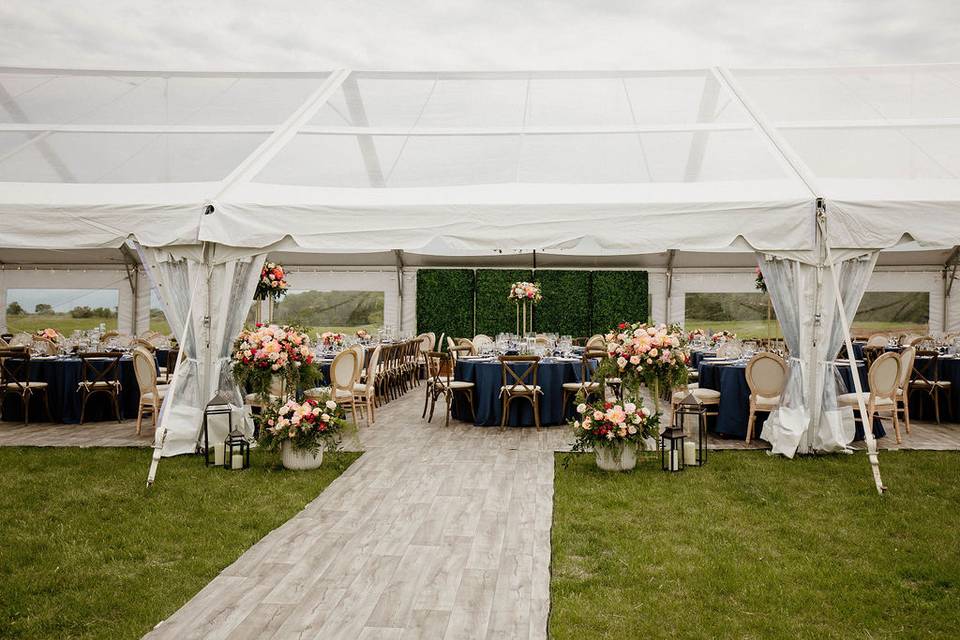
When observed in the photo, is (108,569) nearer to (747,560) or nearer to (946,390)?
(747,560)

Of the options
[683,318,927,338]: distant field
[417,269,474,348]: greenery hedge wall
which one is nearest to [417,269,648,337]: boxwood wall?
[417,269,474,348]: greenery hedge wall

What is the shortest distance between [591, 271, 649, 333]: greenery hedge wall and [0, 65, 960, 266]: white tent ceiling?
7.88 metres

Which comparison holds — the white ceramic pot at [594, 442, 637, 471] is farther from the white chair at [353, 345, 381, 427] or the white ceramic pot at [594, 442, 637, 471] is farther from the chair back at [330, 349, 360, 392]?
the white chair at [353, 345, 381, 427]

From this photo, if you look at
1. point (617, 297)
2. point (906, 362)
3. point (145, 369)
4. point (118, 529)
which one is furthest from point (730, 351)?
point (617, 297)

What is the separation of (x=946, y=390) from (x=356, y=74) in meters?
8.36

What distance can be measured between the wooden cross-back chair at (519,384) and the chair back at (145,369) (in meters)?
3.81

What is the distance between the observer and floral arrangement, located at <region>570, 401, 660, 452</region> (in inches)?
242

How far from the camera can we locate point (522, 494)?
18.4ft

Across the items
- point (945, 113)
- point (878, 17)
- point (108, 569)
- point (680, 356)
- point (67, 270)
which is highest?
point (878, 17)

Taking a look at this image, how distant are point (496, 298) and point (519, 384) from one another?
800 cm

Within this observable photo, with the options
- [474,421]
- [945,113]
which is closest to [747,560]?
[474,421]

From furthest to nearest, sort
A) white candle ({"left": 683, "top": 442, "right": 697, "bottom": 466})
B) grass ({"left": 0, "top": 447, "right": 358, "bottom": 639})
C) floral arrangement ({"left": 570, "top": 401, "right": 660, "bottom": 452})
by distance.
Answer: white candle ({"left": 683, "top": 442, "right": 697, "bottom": 466})
floral arrangement ({"left": 570, "top": 401, "right": 660, "bottom": 452})
grass ({"left": 0, "top": 447, "right": 358, "bottom": 639})

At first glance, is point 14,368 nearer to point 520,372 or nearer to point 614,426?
point 520,372

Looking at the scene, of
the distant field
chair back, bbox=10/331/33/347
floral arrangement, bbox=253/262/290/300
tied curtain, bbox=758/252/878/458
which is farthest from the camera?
the distant field
